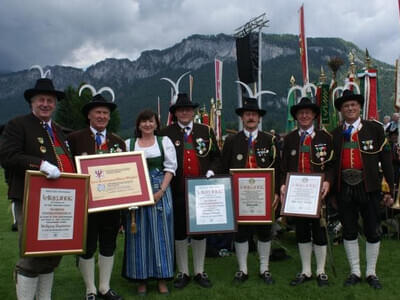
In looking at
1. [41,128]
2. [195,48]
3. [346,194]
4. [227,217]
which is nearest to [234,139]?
[227,217]

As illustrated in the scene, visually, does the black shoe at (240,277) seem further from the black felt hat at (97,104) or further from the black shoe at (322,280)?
the black felt hat at (97,104)

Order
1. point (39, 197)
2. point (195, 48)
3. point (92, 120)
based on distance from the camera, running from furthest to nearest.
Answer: point (195, 48), point (92, 120), point (39, 197)

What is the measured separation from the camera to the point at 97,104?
159 inches

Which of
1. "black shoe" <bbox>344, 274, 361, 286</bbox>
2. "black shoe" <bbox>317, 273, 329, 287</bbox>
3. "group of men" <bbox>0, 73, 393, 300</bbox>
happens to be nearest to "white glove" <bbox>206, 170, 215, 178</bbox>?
"group of men" <bbox>0, 73, 393, 300</bbox>

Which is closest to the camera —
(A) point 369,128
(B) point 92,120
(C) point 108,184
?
(C) point 108,184

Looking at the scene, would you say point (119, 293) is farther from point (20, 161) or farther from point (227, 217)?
point (20, 161)

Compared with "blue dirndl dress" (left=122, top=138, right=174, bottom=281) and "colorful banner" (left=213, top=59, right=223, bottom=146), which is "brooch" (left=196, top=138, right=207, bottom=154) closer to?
"blue dirndl dress" (left=122, top=138, right=174, bottom=281)

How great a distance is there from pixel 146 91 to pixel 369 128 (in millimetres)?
127765

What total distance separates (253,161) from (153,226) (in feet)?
4.73

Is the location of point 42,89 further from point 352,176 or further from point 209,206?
point 352,176

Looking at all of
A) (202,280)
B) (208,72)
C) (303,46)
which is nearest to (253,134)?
(202,280)

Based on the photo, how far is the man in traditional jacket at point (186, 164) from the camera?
4578mm

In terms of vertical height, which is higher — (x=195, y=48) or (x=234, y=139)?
(x=195, y=48)

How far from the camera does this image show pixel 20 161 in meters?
3.18
